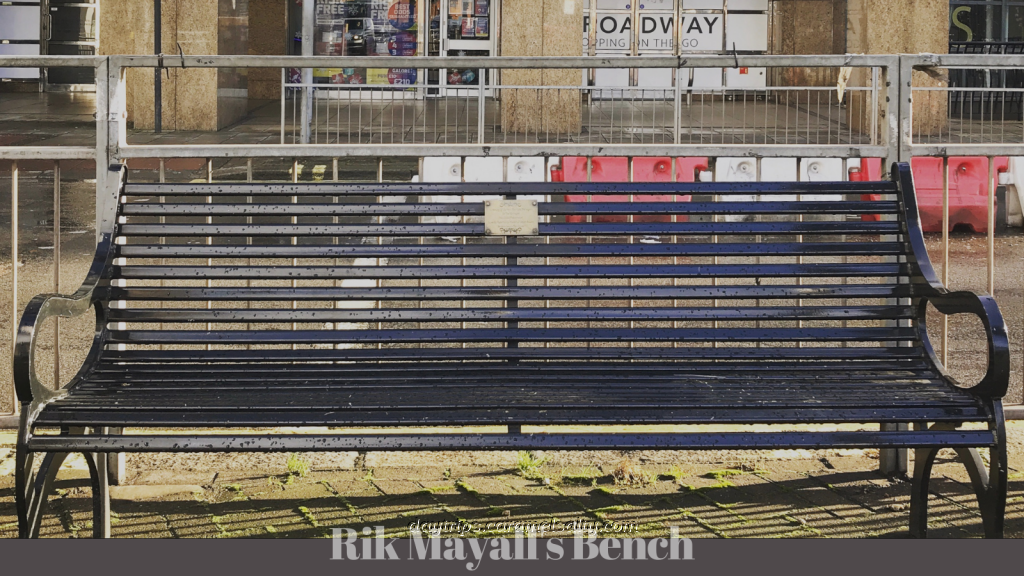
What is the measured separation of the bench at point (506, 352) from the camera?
3.43 metres

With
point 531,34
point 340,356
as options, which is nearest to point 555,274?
point 340,356

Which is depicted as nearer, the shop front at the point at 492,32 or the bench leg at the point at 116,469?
the bench leg at the point at 116,469

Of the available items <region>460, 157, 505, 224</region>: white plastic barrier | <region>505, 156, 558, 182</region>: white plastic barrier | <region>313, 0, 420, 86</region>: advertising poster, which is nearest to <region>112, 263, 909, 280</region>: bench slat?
<region>460, 157, 505, 224</region>: white plastic barrier

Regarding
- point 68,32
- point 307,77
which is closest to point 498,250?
point 307,77

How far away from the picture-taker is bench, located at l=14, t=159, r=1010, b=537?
3.43 m

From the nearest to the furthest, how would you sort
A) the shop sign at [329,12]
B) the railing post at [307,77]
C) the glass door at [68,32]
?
the railing post at [307,77]
the shop sign at [329,12]
the glass door at [68,32]

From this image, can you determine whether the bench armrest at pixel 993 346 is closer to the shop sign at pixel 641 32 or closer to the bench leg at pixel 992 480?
the bench leg at pixel 992 480

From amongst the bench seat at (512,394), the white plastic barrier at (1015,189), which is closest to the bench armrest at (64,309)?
the bench seat at (512,394)

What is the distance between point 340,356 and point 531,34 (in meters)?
17.4

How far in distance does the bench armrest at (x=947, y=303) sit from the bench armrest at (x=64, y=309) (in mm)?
2821

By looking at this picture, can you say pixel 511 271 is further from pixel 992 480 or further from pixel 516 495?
pixel 992 480

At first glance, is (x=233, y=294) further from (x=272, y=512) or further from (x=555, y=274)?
(x=555, y=274)

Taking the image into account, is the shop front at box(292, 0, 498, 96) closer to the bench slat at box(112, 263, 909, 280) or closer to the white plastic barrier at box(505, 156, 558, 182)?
the white plastic barrier at box(505, 156, 558, 182)

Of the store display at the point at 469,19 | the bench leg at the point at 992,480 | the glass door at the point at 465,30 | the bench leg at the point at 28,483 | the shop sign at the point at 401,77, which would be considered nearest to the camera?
the bench leg at the point at 28,483
